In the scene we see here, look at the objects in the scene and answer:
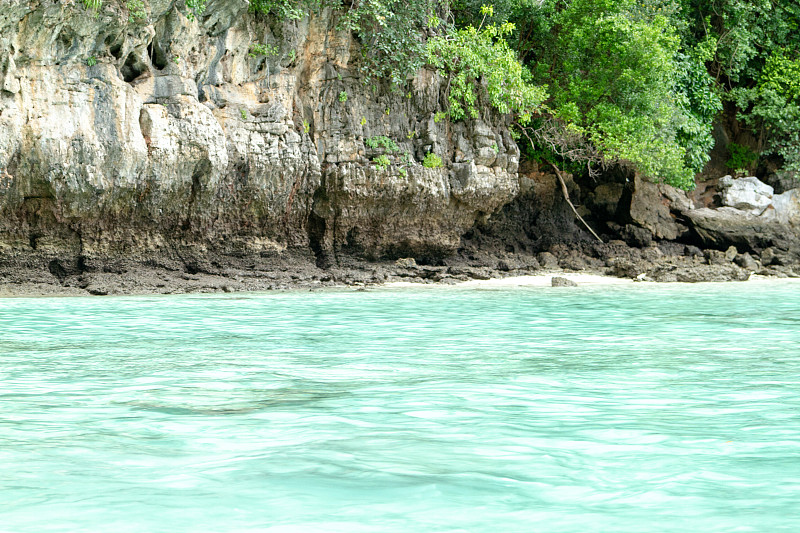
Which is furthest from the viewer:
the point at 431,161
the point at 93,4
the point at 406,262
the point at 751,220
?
the point at 751,220

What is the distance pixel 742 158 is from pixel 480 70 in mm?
9926

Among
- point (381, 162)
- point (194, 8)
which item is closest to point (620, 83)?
point (381, 162)

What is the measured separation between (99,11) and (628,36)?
10762mm

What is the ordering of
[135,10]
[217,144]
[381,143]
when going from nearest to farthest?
[135,10] → [217,144] → [381,143]

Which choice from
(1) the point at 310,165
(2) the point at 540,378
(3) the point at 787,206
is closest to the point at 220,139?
(1) the point at 310,165

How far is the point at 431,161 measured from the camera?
683 inches

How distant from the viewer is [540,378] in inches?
238

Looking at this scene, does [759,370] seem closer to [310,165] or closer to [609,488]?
[609,488]

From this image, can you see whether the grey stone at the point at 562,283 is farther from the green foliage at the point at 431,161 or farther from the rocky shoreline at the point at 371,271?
the green foliage at the point at 431,161

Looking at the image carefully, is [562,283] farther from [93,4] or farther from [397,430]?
[397,430]

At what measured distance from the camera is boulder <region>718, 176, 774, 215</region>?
2131 cm

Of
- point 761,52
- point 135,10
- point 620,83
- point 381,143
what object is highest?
point 761,52

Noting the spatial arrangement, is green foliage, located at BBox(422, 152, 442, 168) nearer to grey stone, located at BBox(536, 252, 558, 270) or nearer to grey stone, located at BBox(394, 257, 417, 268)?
grey stone, located at BBox(394, 257, 417, 268)

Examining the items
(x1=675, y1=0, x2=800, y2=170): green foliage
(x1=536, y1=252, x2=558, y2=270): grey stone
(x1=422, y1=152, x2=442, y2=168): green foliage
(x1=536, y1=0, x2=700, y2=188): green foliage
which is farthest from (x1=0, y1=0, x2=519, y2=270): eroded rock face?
(x1=675, y1=0, x2=800, y2=170): green foliage
